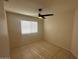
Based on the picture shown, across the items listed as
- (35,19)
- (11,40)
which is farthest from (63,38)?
(11,40)

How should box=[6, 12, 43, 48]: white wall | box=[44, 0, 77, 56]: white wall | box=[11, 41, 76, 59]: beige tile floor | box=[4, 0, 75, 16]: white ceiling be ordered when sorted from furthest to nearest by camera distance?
box=[6, 12, 43, 48]: white wall, box=[44, 0, 77, 56]: white wall, box=[11, 41, 76, 59]: beige tile floor, box=[4, 0, 75, 16]: white ceiling

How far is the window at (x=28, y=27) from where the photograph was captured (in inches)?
182

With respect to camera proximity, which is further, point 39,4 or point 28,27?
point 28,27

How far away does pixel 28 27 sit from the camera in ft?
16.6

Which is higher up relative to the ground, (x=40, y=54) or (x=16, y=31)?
(x=16, y=31)

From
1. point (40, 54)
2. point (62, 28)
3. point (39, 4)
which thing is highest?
point (39, 4)

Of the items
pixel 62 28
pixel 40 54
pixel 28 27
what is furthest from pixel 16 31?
pixel 62 28

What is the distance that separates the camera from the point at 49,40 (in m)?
5.28

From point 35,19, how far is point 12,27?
224 cm

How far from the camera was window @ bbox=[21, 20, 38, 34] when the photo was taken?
4.62 m

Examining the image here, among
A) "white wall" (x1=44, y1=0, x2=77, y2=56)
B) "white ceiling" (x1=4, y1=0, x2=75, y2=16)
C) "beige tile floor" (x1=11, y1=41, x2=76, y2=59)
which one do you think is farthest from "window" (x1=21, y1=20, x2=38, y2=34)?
"white ceiling" (x1=4, y1=0, x2=75, y2=16)

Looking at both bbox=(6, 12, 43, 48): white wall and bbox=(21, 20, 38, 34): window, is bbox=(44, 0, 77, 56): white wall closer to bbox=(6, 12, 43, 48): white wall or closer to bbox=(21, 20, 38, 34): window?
bbox=(21, 20, 38, 34): window

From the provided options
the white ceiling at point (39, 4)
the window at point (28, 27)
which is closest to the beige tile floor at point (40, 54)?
the window at point (28, 27)

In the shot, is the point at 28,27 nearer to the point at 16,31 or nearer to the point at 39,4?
the point at 16,31
